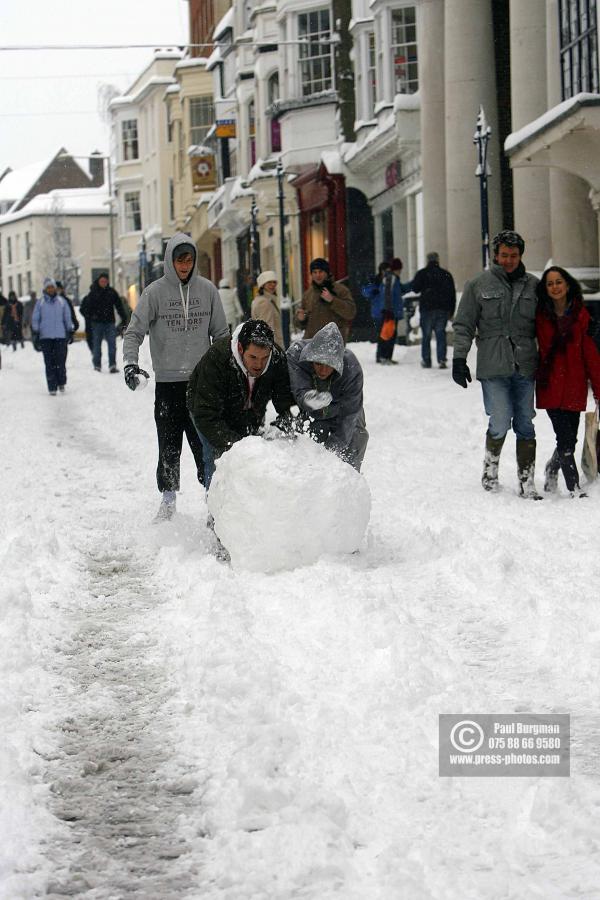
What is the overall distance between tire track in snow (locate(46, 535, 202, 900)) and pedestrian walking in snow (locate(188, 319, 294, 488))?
129 cm

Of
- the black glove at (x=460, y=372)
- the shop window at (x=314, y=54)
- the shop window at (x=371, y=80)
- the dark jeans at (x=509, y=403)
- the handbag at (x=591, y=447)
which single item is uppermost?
the shop window at (x=314, y=54)

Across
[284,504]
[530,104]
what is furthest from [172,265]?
[530,104]

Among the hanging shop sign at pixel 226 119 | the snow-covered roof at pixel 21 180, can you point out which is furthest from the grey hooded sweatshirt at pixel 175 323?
the snow-covered roof at pixel 21 180

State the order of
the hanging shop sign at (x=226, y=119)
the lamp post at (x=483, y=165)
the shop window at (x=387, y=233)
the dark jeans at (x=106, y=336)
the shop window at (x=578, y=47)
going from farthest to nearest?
the hanging shop sign at (x=226, y=119), the shop window at (x=387, y=233), the dark jeans at (x=106, y=336), the lamp post at (x=483, y=165), the shop window at (x=578, y=47)

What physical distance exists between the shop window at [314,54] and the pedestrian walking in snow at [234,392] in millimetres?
26405

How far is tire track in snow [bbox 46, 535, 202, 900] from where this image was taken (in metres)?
3.43

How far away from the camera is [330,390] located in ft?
24.5

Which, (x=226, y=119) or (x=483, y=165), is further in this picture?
A: (x=226, y=119)

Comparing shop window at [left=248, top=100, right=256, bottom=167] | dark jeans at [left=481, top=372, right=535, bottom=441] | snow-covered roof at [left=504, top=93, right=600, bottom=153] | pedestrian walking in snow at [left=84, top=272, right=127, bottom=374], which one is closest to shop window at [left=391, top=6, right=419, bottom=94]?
pedestrian walking in snow at [left=84, top=272, right=127, bottom=374]

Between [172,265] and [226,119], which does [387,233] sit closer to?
[226,119]

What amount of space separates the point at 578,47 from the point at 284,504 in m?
12.1

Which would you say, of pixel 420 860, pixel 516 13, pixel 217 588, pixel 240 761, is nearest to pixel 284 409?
pixel 217 588

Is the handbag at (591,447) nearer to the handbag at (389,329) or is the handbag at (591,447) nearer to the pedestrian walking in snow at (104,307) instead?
the handbag at (389,329)

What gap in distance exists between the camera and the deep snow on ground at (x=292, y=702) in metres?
3.41
